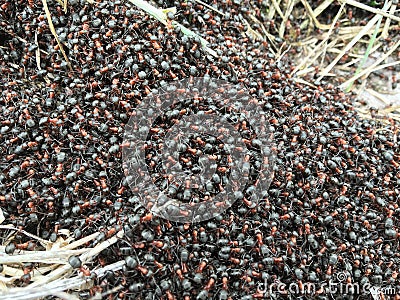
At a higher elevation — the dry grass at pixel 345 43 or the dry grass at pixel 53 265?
the dry grass at pixel 345 43

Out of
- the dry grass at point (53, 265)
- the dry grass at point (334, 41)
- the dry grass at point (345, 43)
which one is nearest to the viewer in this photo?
the dry grass at point (53, 265)

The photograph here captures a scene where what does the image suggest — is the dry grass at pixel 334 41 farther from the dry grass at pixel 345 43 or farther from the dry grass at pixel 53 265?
the dry grass at pixel 53 265

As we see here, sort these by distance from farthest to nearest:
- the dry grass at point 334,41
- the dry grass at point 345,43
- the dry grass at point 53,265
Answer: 1. the dry grass at point 345,43
2. the dry grass at point 334,41
3. the dry grass at point 53,265

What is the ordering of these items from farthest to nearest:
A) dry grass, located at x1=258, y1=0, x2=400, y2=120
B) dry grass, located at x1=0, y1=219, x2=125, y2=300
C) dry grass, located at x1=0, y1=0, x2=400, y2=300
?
dry grass, located at x1=258, y1=0, x2=400, y2=120, dry grass, located at x1=0, y1=0, x2=400, y2=300, dry grass, located at x1=0, y1=219, x2=125, y2=300

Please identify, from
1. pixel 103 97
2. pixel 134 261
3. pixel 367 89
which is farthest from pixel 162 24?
pixel 367 89

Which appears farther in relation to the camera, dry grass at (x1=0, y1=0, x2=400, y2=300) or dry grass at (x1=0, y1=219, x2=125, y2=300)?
dry grass at (x1=0, y1=0, x2=400, y2=300)

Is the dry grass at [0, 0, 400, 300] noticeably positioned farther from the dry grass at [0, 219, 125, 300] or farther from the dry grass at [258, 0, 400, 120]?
the dry grass at [0, 219, 125, 300]

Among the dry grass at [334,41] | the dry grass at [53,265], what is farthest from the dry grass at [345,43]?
the dry grass at [53,265]

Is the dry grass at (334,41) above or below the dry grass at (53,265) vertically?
above

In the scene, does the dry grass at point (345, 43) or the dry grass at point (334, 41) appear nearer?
the dry grass at point (334, 41)


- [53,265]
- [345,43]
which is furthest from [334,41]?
[53,265]

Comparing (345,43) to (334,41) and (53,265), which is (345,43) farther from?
(53,265)

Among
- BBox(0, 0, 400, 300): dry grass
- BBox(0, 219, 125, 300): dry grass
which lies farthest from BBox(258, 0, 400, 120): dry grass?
BBox(0, 219, 125, 300): dry grass
